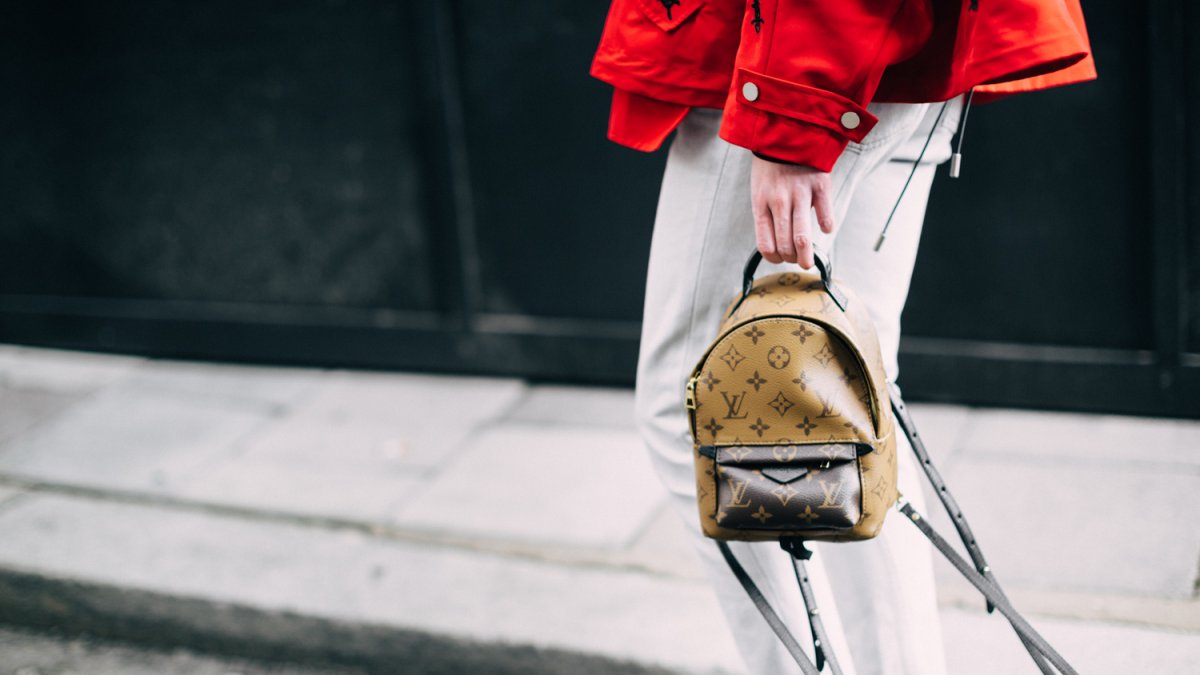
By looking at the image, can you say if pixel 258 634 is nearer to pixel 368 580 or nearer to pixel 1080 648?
pixel 368 580

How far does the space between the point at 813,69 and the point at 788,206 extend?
0.18 metres

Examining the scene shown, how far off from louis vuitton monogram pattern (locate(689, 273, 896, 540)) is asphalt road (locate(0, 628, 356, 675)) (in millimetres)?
1426

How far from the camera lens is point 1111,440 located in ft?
10.1

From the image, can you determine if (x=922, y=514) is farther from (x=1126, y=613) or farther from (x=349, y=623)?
(x=349, y=623)

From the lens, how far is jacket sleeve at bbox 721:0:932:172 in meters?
1.45

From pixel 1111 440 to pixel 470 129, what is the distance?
79.3 inches

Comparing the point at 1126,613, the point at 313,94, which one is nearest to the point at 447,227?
the point at 313,94

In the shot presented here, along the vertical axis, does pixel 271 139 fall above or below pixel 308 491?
above

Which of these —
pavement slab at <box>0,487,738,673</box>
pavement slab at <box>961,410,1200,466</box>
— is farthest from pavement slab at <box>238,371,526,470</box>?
pavement slab at <box>961,410,1200,466</box>

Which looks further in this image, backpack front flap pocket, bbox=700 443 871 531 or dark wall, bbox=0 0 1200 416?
dark wall, bbox=0 0 1200 416

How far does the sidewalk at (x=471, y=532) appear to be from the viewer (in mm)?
2469

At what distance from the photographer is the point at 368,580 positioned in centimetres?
280

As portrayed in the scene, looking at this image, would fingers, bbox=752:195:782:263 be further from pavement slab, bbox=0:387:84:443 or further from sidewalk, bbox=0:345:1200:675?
pavement slab, bbox=0:387:84:443

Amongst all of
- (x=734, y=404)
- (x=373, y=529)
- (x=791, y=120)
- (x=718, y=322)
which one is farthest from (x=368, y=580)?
(x=791, y=120)
